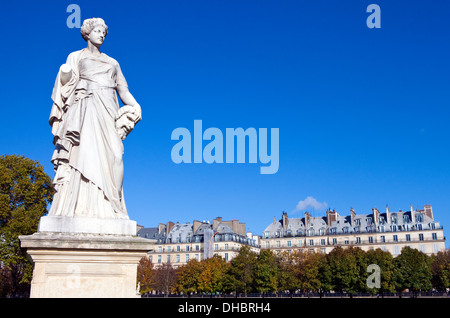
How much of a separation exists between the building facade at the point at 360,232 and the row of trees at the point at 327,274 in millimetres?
22119

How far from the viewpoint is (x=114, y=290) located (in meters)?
8.50

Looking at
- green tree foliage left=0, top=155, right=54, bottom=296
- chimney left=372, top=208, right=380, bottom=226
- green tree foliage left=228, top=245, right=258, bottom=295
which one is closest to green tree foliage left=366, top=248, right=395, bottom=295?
green tree foliage left=228, top=245, right=258, bottom=295

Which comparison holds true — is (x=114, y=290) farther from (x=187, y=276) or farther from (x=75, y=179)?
(x=187, y=276)

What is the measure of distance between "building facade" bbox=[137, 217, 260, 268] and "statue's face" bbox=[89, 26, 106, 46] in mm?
93331

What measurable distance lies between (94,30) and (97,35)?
143 mm

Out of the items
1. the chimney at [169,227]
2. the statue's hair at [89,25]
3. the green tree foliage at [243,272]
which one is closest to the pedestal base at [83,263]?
the statue's hair at [89,25]

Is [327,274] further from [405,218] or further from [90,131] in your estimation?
[90,131]

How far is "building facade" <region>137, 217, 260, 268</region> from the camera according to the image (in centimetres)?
10512

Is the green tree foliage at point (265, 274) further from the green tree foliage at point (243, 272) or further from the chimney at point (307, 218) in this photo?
the chimney at point (307, 218)

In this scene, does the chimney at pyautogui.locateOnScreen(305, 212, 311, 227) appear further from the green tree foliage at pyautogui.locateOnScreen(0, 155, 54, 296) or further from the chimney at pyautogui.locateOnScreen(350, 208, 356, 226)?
the green tree foliage at pyautogui.locateOnScreen(0, 155, 54, 296)

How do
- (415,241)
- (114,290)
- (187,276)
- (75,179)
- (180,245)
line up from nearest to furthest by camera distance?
(114,290) → (75,179) → (187,276) → (415,241) → (180,245)

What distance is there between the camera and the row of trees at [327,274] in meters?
71.3
